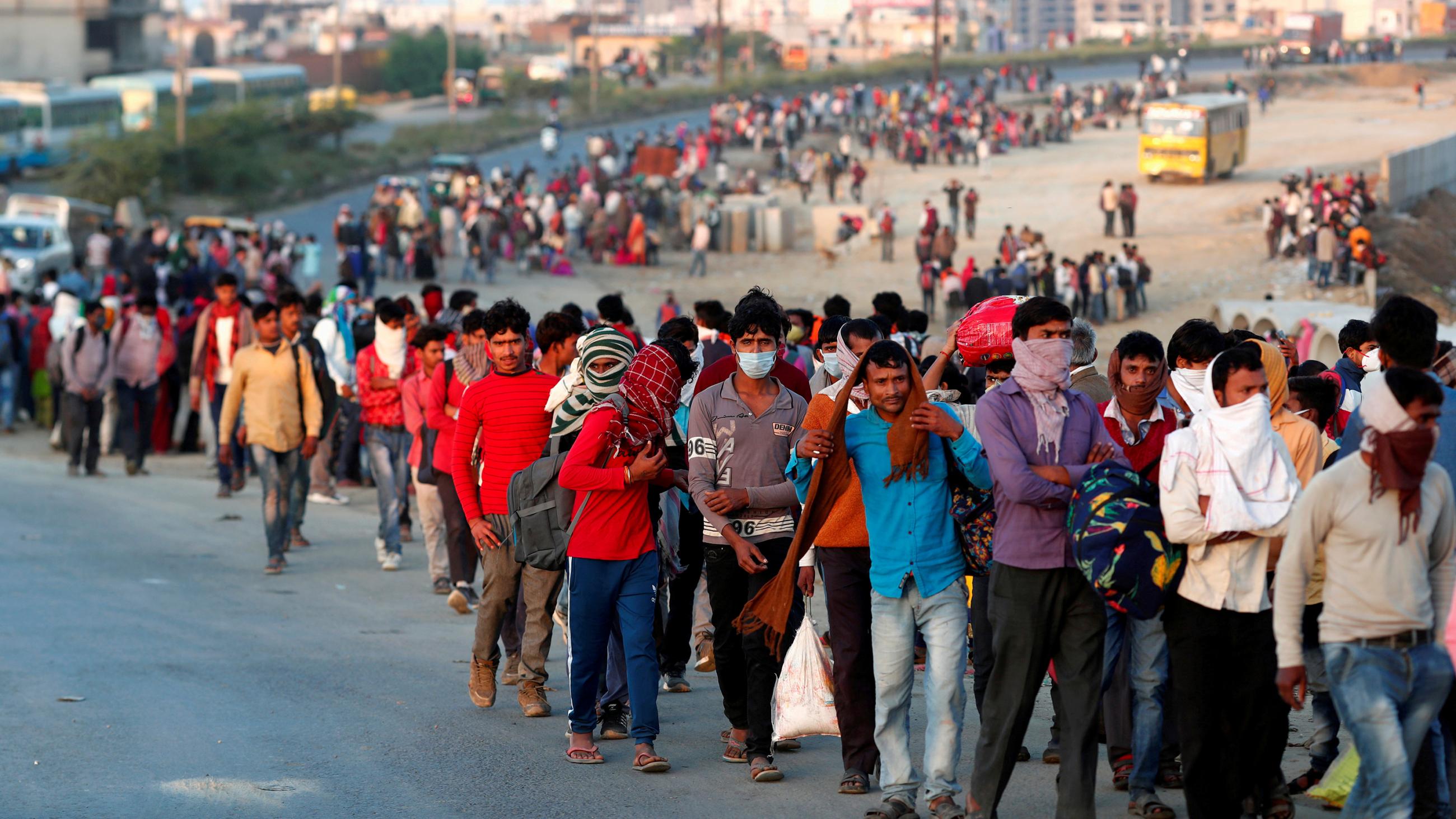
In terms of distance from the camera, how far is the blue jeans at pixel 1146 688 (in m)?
5.45

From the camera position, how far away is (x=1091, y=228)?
42.5 metres

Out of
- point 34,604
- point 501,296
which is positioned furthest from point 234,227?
point 34,604

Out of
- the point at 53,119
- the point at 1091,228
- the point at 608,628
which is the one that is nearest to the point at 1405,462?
the point at 608,628

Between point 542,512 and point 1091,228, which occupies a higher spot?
point 1091,228

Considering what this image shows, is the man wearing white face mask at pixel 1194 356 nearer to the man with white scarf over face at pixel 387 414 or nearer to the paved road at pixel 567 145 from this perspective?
the man with white scarf over face at pixel 387 414

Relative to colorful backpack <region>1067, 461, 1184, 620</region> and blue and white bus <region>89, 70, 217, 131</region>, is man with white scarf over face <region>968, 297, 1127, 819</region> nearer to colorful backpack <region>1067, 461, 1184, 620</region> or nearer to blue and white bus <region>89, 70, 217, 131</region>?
colorful backpack <region>1067, 461, 1184, 620</region>

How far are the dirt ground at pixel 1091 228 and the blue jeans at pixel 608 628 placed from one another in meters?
23.1

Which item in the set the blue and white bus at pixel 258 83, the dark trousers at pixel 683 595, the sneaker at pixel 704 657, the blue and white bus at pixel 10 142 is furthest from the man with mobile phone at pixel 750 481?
the blue and white bus at pixel 258 83

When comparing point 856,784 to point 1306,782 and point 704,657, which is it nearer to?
point 1306,782

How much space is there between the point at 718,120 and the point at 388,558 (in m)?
52.0

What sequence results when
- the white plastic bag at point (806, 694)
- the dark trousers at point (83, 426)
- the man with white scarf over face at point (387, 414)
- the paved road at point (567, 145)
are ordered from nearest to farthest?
the white plastic bag at point (806, 694) < the man with white scarf over face at point (387, 414) < the dark trousers at point (83, 426) < the paved road at point (567, 145)

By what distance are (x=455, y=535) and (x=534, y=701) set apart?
2.17 metres

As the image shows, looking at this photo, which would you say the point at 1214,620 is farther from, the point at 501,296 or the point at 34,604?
the point at 501,296

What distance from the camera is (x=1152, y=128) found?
4819cm
